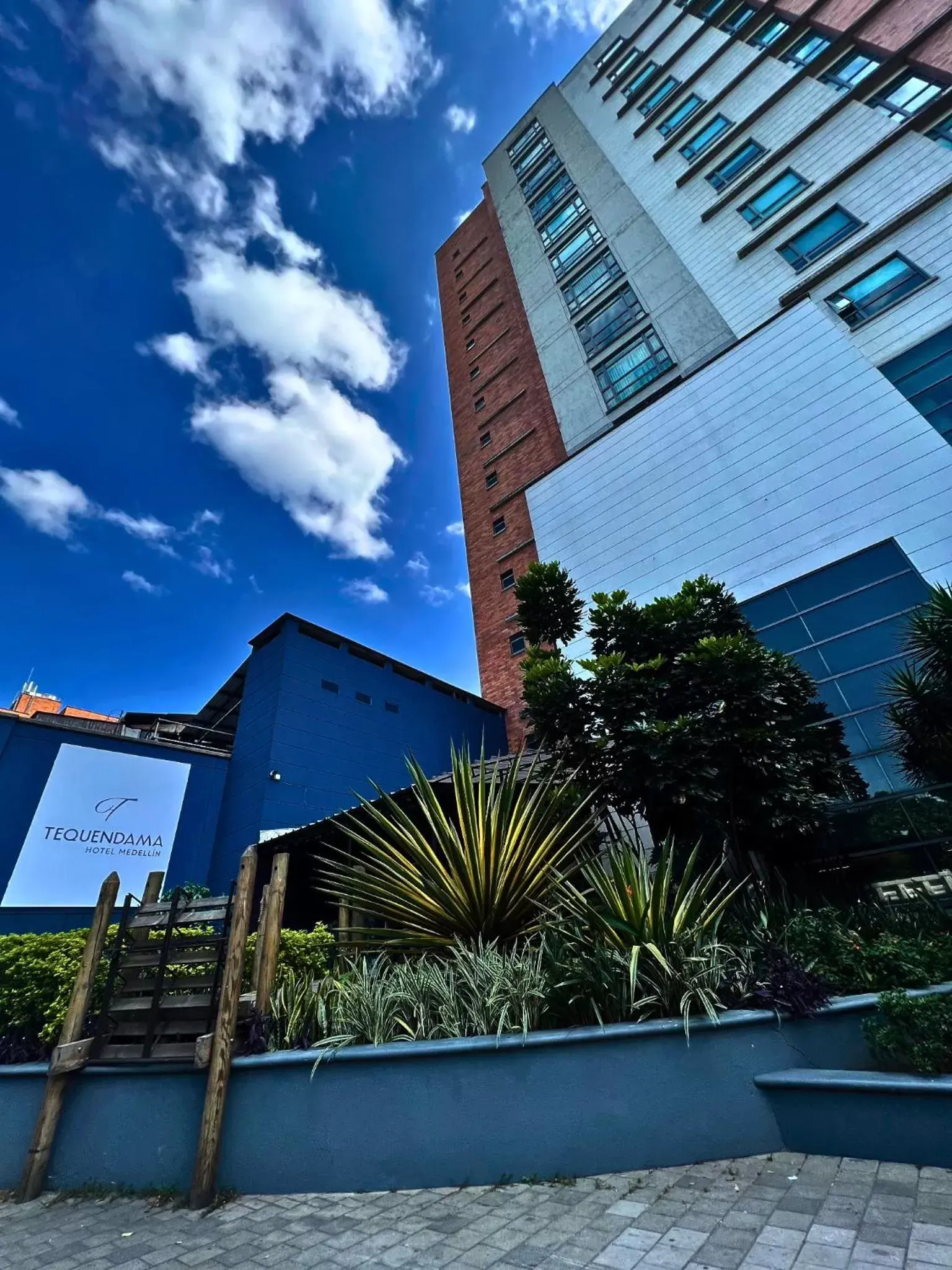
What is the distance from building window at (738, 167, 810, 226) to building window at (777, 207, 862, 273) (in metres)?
1.77

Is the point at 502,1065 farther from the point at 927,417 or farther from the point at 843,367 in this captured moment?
the point at 843,367

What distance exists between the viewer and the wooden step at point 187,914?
4575 millimetres

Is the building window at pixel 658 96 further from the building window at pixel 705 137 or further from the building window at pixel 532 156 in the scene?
the building window at pixel 532 156

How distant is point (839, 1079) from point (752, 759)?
3.26 m

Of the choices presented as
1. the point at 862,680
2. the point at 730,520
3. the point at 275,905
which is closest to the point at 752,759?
the point at 275,905

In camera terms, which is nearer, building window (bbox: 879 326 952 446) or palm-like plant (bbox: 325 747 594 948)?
palm-like plant (bbox: 325 747 594 948)

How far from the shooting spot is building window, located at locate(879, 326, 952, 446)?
11.5 m

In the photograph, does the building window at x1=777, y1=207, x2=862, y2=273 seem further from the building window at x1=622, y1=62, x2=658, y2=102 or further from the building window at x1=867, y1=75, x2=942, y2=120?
the building window at x1=622, y1=62, x2=658, y2=102

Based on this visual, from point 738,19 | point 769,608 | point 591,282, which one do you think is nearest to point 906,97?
point 591,282

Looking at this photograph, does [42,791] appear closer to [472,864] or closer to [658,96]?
[472,864]

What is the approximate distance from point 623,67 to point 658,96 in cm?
485

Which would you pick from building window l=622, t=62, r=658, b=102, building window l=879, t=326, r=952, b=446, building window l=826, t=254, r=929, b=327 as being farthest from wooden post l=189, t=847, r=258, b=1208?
building window l=622, t=62, r=658, b=102

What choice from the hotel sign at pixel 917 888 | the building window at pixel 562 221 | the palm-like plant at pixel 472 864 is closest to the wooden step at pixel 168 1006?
the palm-like plant at pixel 472 864

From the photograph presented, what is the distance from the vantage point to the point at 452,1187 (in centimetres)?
335
